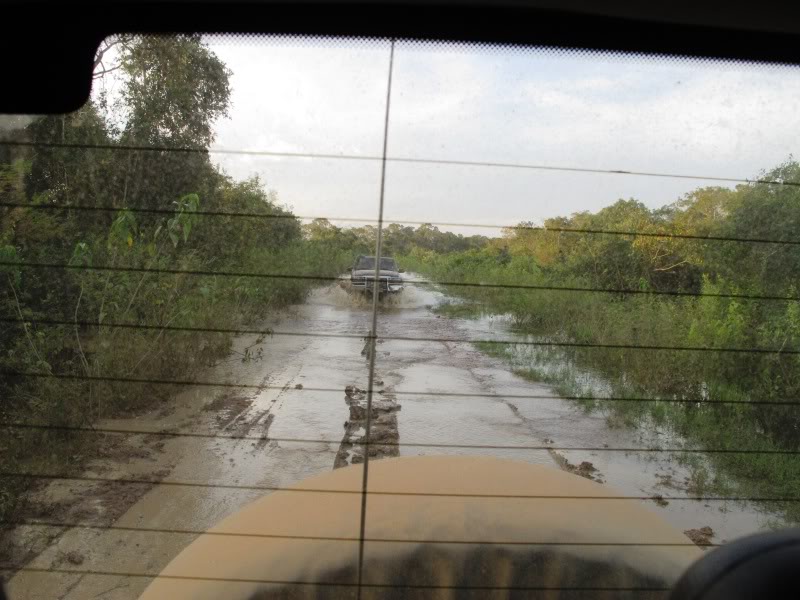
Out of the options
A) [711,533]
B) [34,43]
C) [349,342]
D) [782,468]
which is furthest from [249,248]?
[782,468]

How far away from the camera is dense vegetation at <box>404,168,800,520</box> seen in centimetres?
213

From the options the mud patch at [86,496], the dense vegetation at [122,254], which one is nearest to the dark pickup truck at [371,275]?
the dense vegetation at [122,254]

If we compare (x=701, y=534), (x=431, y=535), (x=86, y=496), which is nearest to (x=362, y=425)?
(x=431, y=535)

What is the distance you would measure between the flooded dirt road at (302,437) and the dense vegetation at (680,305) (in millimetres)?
180

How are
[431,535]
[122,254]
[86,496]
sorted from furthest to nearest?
[86,496], [122,254], [431,535]

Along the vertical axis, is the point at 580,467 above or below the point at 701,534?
above

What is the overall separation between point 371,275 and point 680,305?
48.4 inches

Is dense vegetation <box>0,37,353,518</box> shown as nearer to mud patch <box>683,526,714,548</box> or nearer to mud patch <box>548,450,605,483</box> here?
mud patch <box>548,450,605,483</box>

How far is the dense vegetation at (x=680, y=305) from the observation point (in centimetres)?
Answer: 213

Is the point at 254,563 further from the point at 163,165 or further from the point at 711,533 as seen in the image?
the point at 711,533

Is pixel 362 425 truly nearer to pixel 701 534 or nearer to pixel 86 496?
pixel 86 496

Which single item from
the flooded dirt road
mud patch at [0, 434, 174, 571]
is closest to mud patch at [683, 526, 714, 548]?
the flooded dirt road

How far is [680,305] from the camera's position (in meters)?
2.33

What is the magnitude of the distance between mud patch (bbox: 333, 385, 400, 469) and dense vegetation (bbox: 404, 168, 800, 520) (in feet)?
1.59
